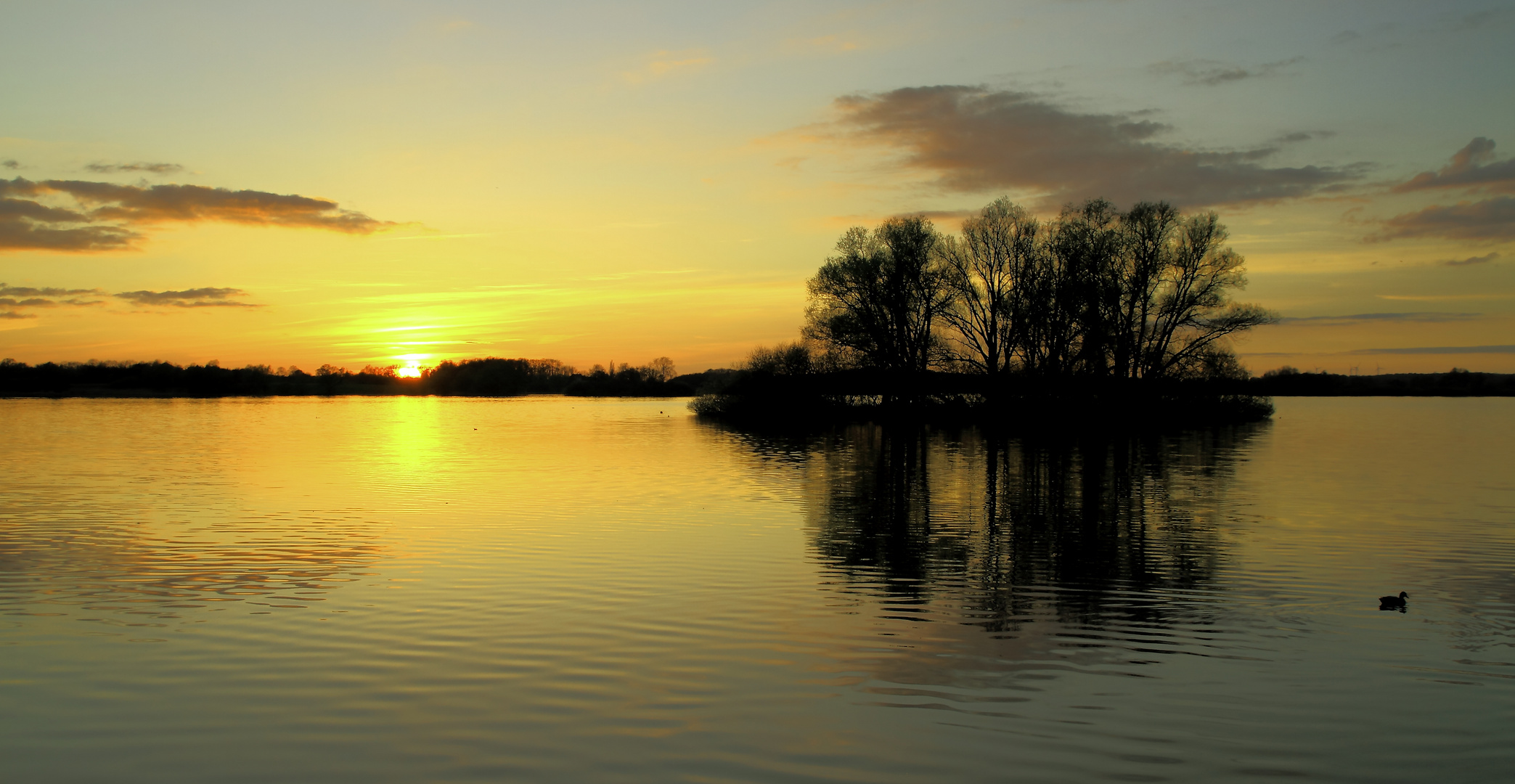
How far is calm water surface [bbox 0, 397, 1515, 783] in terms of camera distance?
5926mm

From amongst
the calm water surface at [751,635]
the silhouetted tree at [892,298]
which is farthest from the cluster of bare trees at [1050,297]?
the calm water surface at [751,635]

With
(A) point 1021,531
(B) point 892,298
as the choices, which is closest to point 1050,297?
(B) point 892,298

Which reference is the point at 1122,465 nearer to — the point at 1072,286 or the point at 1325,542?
the point at 1325,542

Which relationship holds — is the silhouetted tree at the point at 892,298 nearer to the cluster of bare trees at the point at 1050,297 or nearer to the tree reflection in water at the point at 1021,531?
the cluster of bare trees at the point at 1050,297

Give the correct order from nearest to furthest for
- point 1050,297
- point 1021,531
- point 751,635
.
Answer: point 751,635 → point 1021,531 → point 1050,297

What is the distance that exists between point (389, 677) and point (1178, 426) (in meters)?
57.7

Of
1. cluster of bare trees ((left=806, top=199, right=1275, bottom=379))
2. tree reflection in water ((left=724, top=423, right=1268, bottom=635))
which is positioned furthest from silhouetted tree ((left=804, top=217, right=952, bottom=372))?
tree reflection in water ((left=724, top=423, right=1268, bottom=635))


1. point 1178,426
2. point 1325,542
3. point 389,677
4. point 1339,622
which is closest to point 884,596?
point 1339,622

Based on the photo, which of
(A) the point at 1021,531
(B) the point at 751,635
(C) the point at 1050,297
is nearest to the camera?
(B) the point at 751,635

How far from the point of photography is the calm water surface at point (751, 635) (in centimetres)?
593

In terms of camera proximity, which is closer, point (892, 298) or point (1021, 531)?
point (1021, 531)

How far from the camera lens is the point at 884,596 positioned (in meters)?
10.5

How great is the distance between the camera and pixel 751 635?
878 centimetres

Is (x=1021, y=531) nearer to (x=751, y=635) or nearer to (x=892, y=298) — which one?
(x=751, y=635)
